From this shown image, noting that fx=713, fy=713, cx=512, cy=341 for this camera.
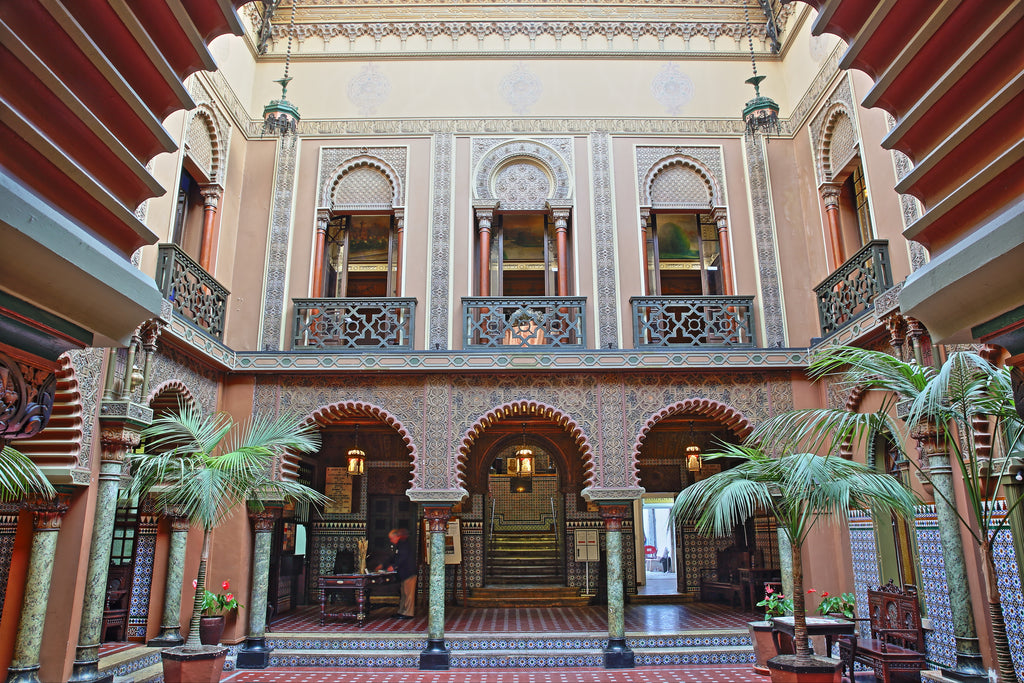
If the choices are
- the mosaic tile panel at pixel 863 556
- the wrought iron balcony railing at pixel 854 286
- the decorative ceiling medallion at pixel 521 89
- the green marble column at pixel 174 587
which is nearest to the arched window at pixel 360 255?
the decorative ceiling medallion at pixel 521 89

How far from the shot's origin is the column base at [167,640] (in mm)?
7728

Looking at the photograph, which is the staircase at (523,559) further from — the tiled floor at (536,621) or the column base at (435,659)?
the column base at (435,659)

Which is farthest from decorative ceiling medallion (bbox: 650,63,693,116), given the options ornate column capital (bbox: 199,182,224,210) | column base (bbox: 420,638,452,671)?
column base (bbox: 420,638,452,671)

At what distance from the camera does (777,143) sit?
10180mm

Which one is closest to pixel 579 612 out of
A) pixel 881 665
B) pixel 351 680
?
pixel 351 680

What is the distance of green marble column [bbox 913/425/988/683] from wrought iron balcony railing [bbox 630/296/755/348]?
331 cm

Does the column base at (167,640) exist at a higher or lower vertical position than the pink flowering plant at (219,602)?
lower

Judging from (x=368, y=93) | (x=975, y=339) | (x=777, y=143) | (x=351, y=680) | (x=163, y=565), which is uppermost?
(x=368, y=93)

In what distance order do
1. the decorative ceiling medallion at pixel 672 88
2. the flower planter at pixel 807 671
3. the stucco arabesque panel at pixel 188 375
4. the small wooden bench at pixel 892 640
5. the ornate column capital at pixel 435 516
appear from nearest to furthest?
the flower planter at pixel 807 671, the small wooden bench at pixel 892 640, the stucco arabesque panel at pixel 188 375, the ornate column capital at pixel 435 516, the decorative ceiling medallion at pixel 672 88

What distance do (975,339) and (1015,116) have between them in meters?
0.70

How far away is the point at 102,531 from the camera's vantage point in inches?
253

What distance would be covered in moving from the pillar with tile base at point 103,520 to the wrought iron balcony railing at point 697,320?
586 cm

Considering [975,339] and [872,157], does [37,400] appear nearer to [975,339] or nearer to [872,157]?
[975,339]

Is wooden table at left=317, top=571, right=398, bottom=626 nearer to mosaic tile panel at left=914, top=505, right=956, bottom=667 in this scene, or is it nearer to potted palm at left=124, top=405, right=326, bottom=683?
potted palm at left=124, top=405, right=326, bottom=683
